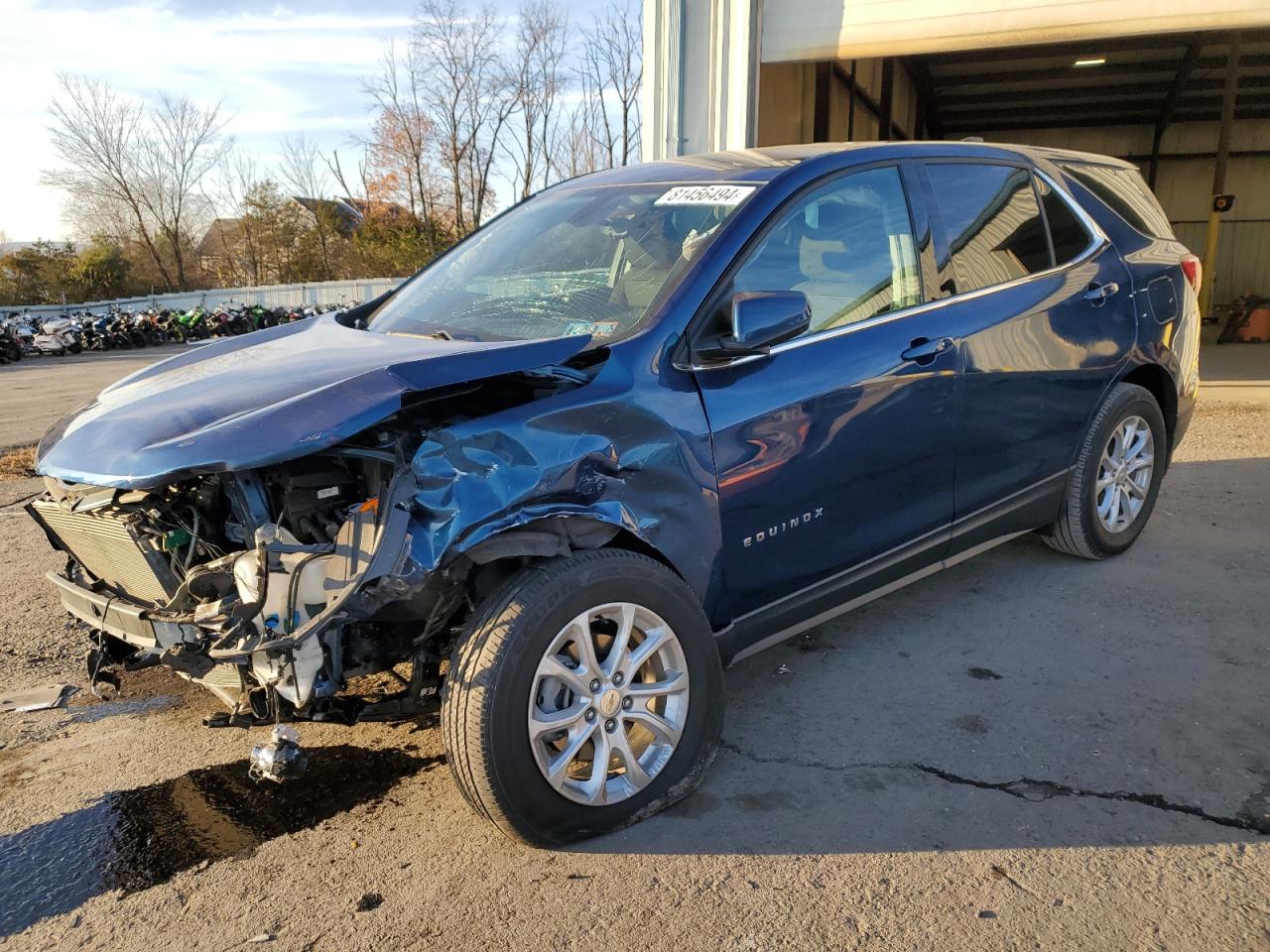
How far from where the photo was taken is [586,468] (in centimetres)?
249

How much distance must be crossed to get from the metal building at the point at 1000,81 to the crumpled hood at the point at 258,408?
25.5 feet

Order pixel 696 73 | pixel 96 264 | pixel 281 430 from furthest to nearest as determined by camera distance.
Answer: pixel 96 264 → pixel 696 73 → pixel 281 430

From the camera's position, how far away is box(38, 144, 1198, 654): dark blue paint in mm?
2355

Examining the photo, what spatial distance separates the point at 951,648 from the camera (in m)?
3.64

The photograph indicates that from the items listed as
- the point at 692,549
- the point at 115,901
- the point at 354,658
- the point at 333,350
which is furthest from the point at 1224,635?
the point at 115,901

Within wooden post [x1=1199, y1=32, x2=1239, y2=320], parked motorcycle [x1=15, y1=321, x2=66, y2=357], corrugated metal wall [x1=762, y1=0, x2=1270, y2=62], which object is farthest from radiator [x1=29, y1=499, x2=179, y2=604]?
parked motorcycle [x1=15, y1=321, x2=66, y2=357]

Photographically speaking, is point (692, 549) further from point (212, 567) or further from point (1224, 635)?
point (1224, 635)

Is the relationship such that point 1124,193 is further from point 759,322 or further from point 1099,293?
point 759,322

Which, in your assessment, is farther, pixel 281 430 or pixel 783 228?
pixel 783 228

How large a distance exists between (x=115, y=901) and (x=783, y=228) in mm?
2742

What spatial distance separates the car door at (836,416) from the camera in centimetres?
279

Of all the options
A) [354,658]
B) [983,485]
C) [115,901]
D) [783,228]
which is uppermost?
[783,228]

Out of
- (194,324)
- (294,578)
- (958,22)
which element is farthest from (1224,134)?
(194,324)

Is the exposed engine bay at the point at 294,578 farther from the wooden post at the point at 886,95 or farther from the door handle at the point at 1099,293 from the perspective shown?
the wooden post at the point at 886,95
